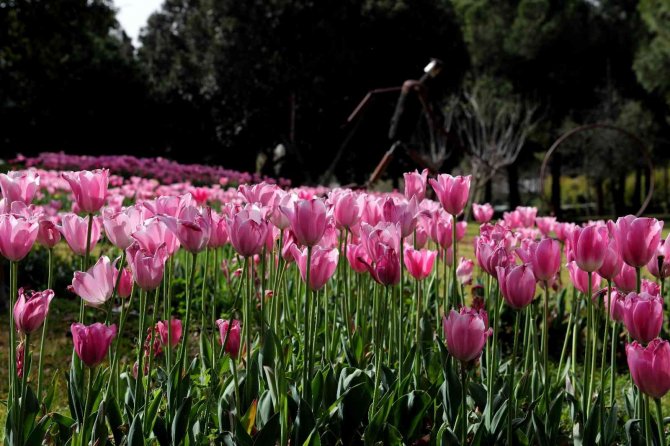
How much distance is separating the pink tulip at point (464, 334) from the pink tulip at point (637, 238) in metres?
0.40

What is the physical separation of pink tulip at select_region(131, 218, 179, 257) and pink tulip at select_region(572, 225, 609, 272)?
91 cm

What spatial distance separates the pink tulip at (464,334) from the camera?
4.77 ft

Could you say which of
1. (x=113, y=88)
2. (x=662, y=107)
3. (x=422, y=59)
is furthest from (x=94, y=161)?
(x=662, y=107)

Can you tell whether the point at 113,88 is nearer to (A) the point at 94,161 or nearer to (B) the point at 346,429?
(A) the point at 94,161

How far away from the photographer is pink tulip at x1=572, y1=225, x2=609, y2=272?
157 cm

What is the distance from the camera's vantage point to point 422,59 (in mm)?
24828

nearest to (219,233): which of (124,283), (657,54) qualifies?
(124,283)

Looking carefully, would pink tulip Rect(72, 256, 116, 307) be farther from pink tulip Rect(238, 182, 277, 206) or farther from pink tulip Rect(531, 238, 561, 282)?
pink tulip Rect(531, 238, 561, 282)

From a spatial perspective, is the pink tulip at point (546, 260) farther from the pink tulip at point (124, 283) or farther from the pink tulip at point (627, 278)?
the pink tulip at point (124, 283)

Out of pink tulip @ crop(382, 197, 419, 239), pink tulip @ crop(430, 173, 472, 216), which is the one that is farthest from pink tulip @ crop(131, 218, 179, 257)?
pink tulip @ crop(430, 173, 472, 216)

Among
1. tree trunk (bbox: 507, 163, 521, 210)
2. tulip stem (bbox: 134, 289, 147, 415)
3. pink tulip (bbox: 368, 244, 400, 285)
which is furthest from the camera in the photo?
tree trunk (bbox: 507, 163, 521, 210)

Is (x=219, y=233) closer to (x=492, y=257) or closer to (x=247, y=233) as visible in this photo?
(x=247, y=233)

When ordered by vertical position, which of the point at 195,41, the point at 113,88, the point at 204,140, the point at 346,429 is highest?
the point at 195,41

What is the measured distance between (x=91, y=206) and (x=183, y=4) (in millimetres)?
28695
